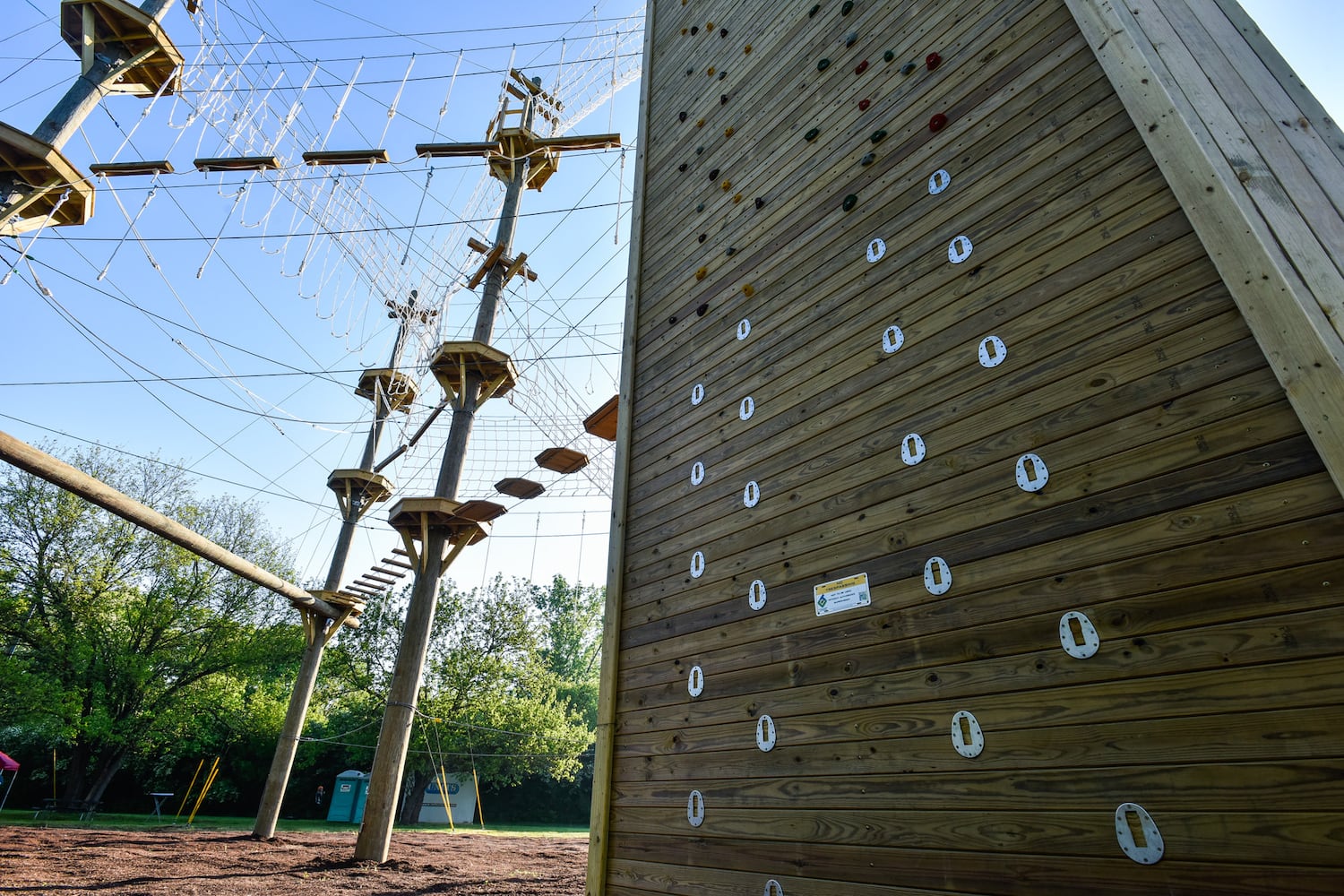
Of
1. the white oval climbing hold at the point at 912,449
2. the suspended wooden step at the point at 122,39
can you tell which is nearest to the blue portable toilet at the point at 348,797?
the suspended wooden step at the point at 122,39

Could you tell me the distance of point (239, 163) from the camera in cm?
839

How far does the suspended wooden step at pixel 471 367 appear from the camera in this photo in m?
8.27

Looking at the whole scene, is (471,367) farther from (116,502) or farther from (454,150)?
(454,150)

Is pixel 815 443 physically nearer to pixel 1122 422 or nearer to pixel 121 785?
pixel 1122 422

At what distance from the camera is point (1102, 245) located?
7.18 ft

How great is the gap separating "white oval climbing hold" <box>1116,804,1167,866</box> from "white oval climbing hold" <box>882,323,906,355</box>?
1711mm

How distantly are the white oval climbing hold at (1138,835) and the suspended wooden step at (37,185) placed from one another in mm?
7533

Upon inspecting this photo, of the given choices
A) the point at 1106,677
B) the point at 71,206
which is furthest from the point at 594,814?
the point at 71,206

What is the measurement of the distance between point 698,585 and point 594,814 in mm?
1246

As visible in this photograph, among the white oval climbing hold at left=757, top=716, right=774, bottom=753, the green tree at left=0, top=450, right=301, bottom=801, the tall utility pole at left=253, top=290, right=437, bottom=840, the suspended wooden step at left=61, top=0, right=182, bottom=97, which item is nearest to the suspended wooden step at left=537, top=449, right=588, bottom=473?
the tall utility pole at left=253, top=290, right=437, bottom=840

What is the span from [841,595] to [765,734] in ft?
2.07

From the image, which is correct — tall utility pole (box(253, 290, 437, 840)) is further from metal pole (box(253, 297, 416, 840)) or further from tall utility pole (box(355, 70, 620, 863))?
tall utility pole (box(355, 70, 620, 863))

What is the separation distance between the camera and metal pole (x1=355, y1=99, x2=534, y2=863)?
6.90 meters

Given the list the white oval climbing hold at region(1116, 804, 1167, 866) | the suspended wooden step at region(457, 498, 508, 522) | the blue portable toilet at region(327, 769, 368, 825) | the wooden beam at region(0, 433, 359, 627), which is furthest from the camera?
→ the blue portable toilet at region(327, 769, 368, 825)
